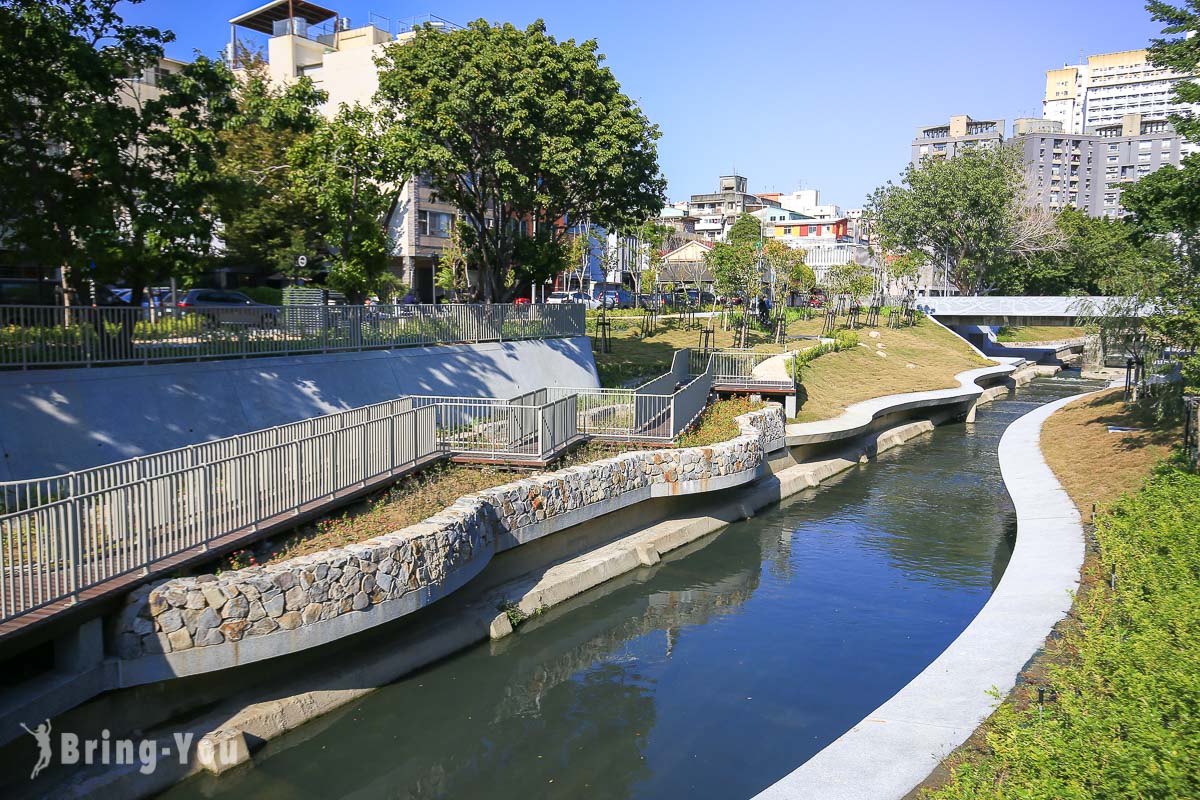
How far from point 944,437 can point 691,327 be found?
56.8ft

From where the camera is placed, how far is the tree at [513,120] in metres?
28.0

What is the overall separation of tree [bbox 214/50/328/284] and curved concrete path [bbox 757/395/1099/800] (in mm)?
18865

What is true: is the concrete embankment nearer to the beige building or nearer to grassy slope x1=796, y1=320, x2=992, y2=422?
grassy slope x1=796, y1=320, x2=992, y2=422

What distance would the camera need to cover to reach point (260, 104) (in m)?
23.2

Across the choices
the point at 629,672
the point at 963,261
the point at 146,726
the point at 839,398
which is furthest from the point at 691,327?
the point at 146,726

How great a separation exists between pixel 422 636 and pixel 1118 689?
34.1 feet

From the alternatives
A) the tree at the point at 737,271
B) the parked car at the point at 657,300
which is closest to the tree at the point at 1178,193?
the tree at the point at 737,271

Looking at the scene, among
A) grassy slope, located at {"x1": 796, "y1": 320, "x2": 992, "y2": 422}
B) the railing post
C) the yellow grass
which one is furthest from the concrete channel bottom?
grassy slope, located at {"x1": 796, "y1": 320, "x2": 992, "y2": 422}

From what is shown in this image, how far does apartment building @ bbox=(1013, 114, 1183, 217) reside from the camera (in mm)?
129750

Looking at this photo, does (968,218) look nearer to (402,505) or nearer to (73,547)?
(402,505)

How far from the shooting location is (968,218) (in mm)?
66938

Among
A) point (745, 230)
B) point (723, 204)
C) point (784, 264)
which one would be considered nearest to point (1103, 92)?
point (723, 204)

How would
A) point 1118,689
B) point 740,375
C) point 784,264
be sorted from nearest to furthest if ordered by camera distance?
1. point 1118,689
2. point 740,375
3. point 784,264

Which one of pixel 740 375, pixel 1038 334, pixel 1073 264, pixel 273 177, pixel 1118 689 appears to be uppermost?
pixel 273 177
